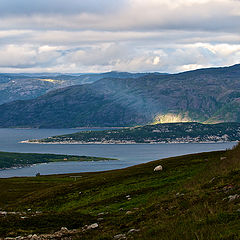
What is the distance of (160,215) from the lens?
2755 cm

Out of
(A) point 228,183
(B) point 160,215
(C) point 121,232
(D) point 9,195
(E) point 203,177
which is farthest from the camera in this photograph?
(D) point 9,195

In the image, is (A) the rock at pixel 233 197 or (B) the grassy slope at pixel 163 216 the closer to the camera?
(B) the grassy slope at pixel 163 216

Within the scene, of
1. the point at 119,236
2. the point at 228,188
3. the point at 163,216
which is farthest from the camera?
the point at 228,188

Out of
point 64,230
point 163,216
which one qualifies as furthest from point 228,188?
point 64,230

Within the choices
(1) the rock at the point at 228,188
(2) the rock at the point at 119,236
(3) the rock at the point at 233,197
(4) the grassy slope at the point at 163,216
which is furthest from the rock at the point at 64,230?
(1) the rock at the point at 228,188

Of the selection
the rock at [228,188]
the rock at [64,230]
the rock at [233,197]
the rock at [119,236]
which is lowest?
the rock at [64,230]

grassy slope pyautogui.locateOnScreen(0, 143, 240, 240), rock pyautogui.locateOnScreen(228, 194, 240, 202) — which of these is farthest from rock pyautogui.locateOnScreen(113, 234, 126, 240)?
rock pyautogui.locateOnScreen(228, 194, 240, 202)

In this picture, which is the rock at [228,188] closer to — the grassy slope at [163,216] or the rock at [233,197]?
the grassy slope at [163,216]

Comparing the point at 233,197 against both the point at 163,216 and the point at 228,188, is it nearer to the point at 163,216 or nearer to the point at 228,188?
the point at 163,216

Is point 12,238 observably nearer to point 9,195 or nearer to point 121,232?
point 121,232

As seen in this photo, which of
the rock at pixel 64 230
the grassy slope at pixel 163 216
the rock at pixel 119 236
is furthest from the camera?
the rock at pixel 64 230

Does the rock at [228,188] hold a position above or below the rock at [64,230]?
above

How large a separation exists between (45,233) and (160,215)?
712cm

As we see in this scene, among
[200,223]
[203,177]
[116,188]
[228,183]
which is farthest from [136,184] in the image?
[200,223]
